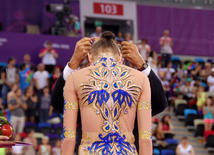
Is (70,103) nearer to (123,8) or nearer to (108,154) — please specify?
(108,154)

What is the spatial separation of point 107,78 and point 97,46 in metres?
0.28

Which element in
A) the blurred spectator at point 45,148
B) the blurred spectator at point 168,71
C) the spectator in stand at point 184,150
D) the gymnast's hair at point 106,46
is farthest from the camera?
the blurred spectator at point 168,71

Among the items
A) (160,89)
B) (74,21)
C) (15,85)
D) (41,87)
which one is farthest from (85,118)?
(74,21)

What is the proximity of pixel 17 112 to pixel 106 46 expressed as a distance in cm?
793

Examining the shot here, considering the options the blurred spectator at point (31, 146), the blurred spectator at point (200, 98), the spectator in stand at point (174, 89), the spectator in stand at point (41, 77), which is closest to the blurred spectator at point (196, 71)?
the spectator in stand at point (174, 89)

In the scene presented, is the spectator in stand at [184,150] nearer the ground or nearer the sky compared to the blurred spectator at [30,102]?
nearer the ground

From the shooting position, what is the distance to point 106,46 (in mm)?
3035

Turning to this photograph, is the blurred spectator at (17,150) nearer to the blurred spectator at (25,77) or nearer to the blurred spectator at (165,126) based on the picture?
the blurred spectator at (25,77)

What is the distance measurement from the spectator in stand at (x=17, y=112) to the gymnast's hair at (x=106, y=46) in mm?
7800

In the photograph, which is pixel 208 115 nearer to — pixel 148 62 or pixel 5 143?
pixel 148 62

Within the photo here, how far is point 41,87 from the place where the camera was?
12281 millimetres

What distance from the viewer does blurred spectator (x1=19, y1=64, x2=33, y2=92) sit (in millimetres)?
12375

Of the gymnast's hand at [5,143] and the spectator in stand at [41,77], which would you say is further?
the spectator in stand at [41,77]

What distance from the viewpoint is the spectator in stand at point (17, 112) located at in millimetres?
10500
